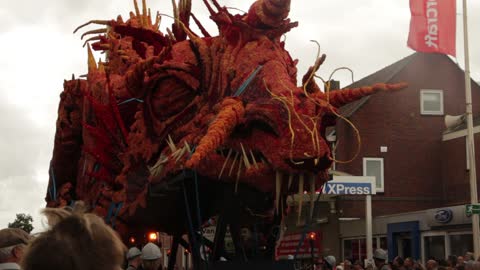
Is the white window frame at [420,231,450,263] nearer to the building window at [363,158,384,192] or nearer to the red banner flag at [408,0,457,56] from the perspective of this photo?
the red banner flag at [408,0,457,56]

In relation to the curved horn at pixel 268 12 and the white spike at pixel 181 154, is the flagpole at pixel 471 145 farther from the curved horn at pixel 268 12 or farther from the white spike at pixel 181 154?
the white spike at pixel 181 154

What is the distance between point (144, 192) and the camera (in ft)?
22.5

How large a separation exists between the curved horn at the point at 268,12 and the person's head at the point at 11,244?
12.2 ft

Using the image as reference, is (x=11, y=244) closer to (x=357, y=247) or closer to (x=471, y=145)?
(x=471, y=145)

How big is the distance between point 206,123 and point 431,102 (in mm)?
25251

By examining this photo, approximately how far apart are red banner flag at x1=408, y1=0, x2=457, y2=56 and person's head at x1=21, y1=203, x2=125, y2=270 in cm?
1845

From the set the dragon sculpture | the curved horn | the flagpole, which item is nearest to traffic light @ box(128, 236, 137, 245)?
the dragon sculpture

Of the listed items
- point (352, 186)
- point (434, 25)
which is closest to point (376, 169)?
point (352, 186)

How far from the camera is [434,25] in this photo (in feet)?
64.4

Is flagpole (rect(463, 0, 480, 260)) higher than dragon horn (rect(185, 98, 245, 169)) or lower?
higher

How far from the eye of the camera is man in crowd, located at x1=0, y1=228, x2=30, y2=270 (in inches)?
121

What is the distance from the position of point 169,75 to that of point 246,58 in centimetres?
76

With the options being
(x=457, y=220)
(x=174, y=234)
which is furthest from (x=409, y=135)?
(x=174, y=234)

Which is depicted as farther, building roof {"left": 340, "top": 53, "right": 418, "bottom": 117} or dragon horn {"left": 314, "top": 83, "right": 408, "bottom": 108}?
building roof {"left": 340, "top": 53, "right": 418, "bottom": 117}
